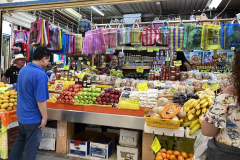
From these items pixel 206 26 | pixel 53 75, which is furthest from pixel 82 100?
pixel 206 26

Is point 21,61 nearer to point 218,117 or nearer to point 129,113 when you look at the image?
point 129,113

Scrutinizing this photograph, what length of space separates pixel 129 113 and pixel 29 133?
147 cm

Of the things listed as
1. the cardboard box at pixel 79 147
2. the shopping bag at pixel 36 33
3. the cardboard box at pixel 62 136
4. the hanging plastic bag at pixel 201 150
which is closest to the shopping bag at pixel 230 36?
the hanging plastic bag at pixel 201 150

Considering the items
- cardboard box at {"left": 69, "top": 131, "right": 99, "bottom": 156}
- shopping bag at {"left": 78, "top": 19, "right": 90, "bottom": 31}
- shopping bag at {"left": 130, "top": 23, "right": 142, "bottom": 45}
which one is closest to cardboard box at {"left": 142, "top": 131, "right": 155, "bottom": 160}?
cardboard box at {"left": 69, "top": 131, "right": 99, "bottom": 156}

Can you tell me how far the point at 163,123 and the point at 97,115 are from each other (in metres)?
1.27

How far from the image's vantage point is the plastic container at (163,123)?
1.99m

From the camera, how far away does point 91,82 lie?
13.3 ft

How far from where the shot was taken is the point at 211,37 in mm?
3863

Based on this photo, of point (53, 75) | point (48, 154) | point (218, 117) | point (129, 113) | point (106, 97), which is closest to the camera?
point (218, 117)

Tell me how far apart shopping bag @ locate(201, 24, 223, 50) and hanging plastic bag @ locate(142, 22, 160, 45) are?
995mm

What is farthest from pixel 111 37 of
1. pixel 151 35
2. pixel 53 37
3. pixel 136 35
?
pixel 53 37

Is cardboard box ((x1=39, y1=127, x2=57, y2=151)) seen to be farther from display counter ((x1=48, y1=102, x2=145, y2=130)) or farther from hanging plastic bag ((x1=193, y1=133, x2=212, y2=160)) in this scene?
hanging plastic bag ((x1=193, y1=133, x2=212, y2=160))

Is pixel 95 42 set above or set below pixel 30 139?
above

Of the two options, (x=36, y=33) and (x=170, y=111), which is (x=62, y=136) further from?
(x=36, y=33)
